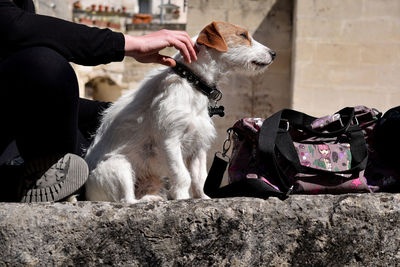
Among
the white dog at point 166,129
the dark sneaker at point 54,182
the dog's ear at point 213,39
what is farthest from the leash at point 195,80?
the dark sneaker at point 54,182

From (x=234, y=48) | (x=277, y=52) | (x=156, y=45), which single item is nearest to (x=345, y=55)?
(x=277, y=52)

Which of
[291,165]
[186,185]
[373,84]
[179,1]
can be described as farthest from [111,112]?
[179,1]

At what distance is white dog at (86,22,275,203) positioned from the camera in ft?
7.16

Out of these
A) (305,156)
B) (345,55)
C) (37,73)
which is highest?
(37,73)

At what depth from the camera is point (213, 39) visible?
2354 millimetres

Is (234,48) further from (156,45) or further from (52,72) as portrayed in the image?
(52,72)

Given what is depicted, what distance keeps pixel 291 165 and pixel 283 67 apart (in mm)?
3800

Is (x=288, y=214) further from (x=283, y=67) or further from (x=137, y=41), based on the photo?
(x=283, y=67)

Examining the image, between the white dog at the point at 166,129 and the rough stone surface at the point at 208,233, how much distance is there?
62 cm

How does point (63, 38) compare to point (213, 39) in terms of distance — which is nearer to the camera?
point (63, 38)

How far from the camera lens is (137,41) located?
1.94 metres

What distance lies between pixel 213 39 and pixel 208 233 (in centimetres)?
111

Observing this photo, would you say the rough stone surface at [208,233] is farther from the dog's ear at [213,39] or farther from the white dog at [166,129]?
the dog's ear at [213,39]

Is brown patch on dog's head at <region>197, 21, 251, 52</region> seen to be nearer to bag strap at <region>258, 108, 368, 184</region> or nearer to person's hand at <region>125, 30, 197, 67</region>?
person's hand at <region>125, 30, 197, 67</region>
